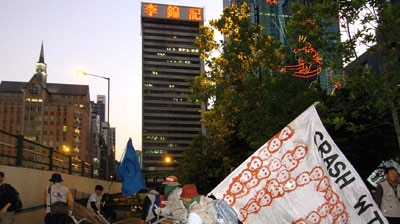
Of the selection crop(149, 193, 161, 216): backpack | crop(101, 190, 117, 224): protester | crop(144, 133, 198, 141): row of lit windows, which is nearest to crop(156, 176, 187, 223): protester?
crop(149, 193, 161, 216): backpack

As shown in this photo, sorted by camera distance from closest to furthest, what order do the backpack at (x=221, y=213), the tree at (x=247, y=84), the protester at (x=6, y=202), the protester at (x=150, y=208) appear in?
the backpack at (x=221, y=213)
the protester at (x=6, y=202)
the protester at (x=150, y=208)
the tree at (x=247, y=84)

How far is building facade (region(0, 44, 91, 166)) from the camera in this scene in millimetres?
140500

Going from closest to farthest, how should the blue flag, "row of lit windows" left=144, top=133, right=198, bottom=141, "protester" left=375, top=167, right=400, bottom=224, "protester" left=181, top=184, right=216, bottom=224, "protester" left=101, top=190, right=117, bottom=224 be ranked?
"protester" left=181, top=184, right=216, bottom=224
"protester" left=375, top=167, right=400, bottom=224
the blue flag
"protester" left=101, top=190, right=117, bottom=224
"row of lit windows" left=144, top=133, right=198, bottom=141

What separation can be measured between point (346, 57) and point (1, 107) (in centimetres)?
15019

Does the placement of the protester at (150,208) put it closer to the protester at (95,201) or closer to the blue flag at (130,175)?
the blue flag at (130,175)

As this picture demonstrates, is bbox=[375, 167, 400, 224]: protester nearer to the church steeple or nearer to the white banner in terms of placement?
the white banner

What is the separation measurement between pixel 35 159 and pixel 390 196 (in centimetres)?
1617

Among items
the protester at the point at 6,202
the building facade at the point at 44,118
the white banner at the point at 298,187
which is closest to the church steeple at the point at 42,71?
the building facade at the point at 44,118

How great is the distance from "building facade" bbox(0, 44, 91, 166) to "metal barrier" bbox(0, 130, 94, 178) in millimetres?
119777

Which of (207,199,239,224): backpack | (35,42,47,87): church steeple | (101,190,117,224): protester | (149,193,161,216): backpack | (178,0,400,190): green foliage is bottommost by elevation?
(101,190,117,224): protester

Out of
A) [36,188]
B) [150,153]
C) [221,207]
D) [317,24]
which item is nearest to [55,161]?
[36,188]

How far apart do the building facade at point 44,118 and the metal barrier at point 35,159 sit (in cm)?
11978

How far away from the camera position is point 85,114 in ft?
480

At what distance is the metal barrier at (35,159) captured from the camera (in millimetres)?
12331
